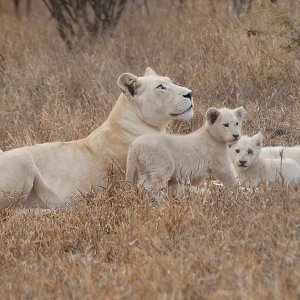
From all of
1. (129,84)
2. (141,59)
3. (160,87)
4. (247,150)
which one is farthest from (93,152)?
(141,59)

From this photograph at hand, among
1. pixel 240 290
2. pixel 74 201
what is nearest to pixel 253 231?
pixel 240 290

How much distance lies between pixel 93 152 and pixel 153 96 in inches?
26.1

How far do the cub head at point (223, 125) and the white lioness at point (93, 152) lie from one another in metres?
0.33

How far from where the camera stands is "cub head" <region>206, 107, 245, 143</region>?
737 centimetres

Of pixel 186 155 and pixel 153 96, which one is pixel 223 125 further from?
pixel 153 96

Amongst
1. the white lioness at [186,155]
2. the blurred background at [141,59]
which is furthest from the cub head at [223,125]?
the blurred background at [141,59]

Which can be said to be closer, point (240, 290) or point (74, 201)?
point (240, 290)

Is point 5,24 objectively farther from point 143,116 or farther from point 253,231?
point 253,231

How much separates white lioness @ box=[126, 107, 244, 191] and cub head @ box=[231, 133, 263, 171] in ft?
1.24

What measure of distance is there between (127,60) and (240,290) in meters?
7.64

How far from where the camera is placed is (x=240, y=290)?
489 centimetres

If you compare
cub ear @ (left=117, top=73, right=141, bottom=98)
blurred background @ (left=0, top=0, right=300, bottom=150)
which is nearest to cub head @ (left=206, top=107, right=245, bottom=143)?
cub ear @ (left=117, top=73, right=141, bottom=98)

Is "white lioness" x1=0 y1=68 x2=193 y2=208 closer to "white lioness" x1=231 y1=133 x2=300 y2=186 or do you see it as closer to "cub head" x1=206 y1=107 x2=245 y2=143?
"cub head" x1=206 y1=107 x2=245 y2=143

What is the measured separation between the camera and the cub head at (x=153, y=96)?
25.5ft
